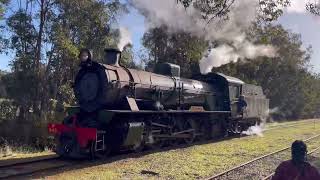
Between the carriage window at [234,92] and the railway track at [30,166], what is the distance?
10240 millimetres

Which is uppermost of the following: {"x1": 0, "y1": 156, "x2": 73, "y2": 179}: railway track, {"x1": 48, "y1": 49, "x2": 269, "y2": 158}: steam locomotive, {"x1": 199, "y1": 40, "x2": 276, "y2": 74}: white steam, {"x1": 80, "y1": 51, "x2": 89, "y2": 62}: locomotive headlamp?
{"x1": 199, "y1": 40, "x2": 276, "y2": 74}: white steam

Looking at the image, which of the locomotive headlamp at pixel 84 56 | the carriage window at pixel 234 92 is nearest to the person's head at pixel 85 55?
the locomotive headlamp at pixel 84 56

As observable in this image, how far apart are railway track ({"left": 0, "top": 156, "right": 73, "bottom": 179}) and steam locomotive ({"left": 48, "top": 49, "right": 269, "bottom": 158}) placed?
42cm

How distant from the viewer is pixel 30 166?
487 inches

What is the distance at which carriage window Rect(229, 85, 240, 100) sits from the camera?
848 inches

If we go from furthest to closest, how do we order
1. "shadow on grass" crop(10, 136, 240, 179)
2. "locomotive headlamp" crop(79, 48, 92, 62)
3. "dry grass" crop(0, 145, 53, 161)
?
"dry grass" crop(0, 145, 53, 161) → "locomotive headlamp" crop(79, 48, 92, 62) → "shadow on grass" crop(10, 136, 240, 179)

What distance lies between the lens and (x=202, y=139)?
20.1m

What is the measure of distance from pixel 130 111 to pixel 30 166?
3.46 metres

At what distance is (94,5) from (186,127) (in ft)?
34.3

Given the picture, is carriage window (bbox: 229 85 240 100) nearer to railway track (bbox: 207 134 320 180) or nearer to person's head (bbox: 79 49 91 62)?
railway track (bbox: 207 134 320 180)

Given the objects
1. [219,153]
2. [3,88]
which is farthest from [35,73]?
[219,153]

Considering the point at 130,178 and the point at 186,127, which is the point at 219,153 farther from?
the point at 130,178

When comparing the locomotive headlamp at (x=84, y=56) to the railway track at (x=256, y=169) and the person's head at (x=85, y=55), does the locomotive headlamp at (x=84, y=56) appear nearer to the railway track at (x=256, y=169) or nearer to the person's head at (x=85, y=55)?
the person's head at (x=85, y=55)

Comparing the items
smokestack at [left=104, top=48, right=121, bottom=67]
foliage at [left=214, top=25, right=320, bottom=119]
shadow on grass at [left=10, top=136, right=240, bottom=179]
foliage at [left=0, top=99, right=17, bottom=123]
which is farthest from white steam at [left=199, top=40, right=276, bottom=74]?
foliage at [left=214, top=25, right=320, bottom=119]
